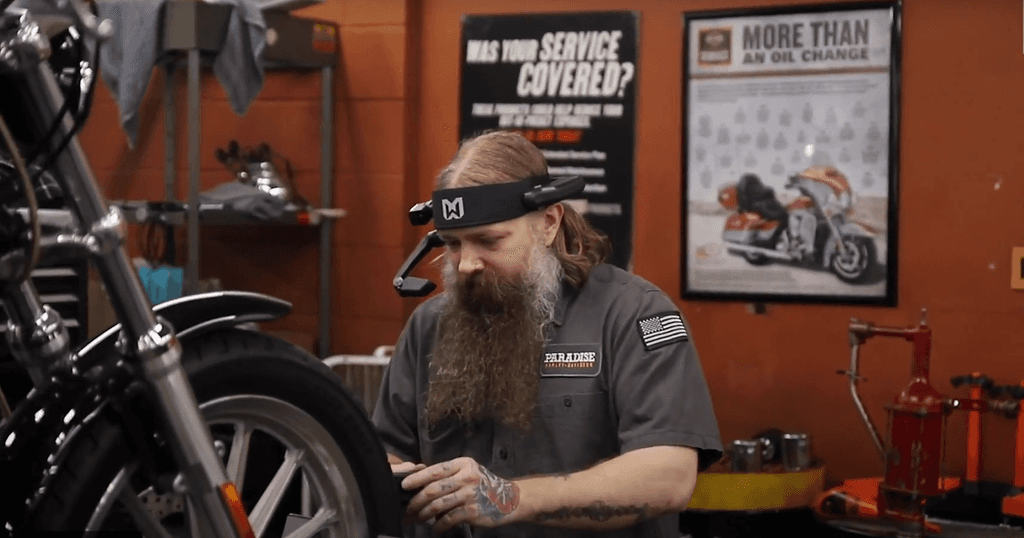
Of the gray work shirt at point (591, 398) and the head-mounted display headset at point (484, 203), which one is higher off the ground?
the head-mounted display headset at point (484, 203)

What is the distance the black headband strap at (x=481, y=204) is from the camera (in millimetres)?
1827

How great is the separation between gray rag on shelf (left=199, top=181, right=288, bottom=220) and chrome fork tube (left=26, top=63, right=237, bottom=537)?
287cm

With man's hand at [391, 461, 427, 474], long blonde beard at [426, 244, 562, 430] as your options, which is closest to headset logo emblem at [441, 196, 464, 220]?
long blonde beard at [426, 244, 562, 430]

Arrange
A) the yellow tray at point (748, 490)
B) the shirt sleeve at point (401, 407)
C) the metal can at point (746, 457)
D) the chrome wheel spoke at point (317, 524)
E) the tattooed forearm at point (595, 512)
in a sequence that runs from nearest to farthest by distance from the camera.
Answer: the chrome wheel spoke at point (317, 524) < the tattooed forearm at point (595, 512) < the shirt sleeve at point (401, 407) < the yellow tray at point (748, 490) < the metal can at point (746, 457)

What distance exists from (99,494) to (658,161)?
326cm

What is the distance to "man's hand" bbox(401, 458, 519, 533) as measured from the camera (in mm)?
1473

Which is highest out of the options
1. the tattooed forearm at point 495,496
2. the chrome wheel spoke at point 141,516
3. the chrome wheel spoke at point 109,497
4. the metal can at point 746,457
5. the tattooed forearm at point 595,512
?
the chrome wheel spoke at point 109,497

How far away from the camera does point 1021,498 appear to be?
10.6 ft

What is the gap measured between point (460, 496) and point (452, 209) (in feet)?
1.70

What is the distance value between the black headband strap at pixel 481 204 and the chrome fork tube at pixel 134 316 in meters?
0.84

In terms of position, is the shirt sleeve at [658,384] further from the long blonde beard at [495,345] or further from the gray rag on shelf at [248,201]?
the gray rag on shelf at [248,201]

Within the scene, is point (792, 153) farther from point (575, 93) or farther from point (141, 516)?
point (141, 516)

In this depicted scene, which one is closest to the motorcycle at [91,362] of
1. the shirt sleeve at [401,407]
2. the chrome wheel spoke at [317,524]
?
the chrome wheel spoke at [317,524]

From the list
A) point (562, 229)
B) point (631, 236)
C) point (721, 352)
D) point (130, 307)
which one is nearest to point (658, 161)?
point (631, 236)
